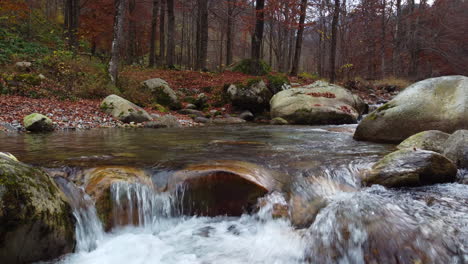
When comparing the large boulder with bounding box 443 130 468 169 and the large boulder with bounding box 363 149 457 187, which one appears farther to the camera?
→ the large boulder with bounding box 443 130 468 169

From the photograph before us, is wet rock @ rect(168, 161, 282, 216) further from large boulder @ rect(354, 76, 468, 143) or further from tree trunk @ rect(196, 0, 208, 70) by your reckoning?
tree trunk @ rect(196, 0, 208, 70)

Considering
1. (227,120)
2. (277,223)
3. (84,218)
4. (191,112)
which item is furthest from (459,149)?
(191,112)

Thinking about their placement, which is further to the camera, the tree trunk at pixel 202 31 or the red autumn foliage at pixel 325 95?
the tree trunk at pixel 202 31

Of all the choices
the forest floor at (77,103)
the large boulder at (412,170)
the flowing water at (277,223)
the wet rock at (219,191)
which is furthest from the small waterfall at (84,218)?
the forest floor at (77,103)

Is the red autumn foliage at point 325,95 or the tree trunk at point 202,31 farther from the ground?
the tree trunk at point 202,31

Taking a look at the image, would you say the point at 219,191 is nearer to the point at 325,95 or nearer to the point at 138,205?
the point at 138,205

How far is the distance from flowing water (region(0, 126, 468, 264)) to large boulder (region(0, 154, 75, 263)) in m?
0.18

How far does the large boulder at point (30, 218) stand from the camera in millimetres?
2084

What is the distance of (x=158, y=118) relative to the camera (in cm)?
1020

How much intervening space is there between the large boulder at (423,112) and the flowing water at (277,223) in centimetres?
261

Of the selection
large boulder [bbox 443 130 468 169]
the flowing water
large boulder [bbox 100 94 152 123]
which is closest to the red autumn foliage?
large boulder [bbox 100 94 152 123]

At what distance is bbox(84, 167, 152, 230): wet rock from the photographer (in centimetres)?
298

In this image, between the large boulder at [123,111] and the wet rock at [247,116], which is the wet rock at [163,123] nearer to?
the large boulder at [123,111]

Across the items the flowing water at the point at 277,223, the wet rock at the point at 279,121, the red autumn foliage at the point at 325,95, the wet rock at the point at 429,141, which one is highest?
the red autumn foliage at the point at 325,95
